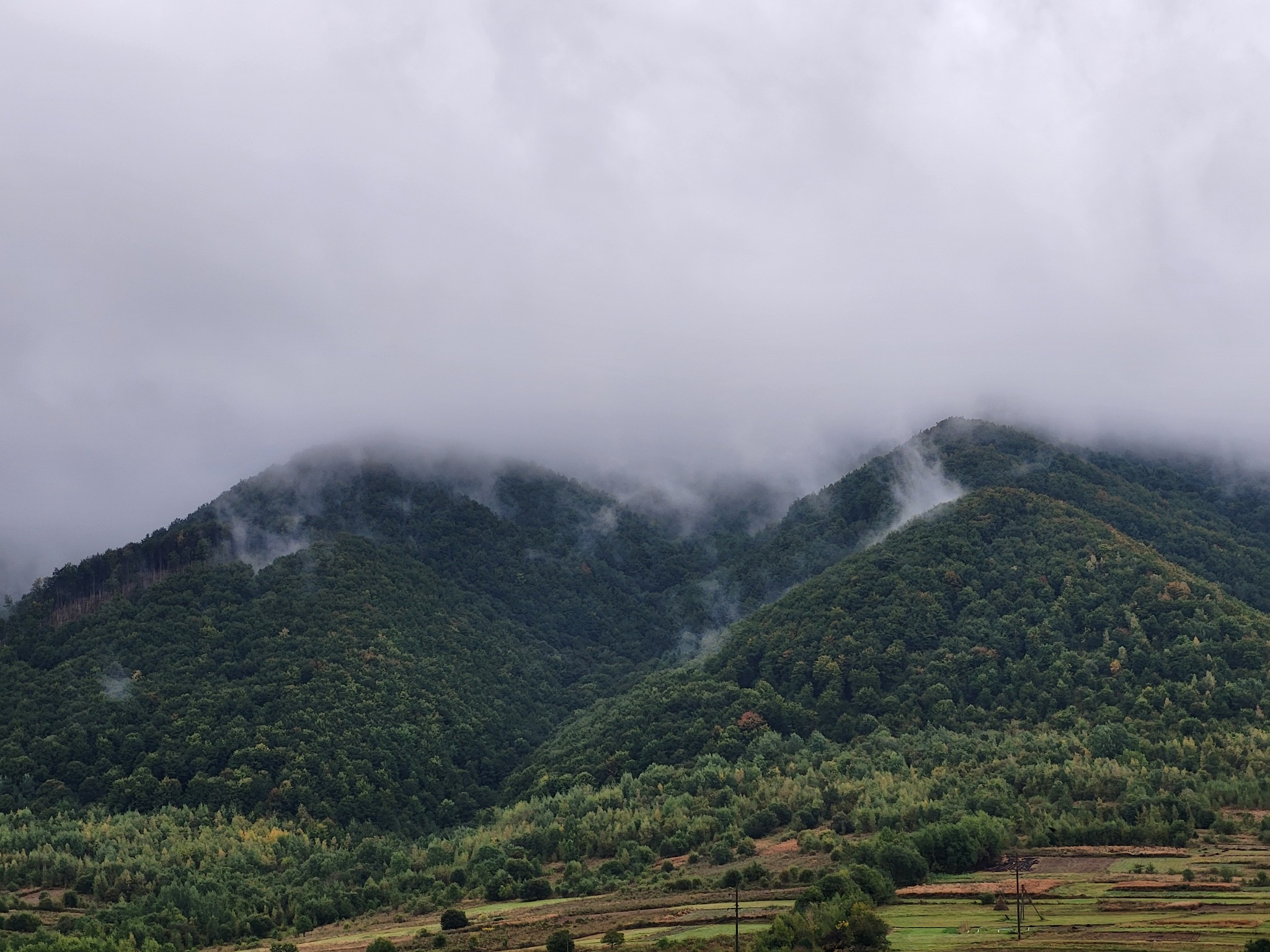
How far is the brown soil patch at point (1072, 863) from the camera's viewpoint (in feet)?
309

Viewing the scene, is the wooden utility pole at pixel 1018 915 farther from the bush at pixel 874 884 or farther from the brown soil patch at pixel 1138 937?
the bush at pixel 874 884

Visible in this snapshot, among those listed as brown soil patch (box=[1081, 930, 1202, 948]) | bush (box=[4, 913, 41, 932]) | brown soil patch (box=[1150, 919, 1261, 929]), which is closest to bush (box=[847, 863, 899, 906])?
brown soil patch (box=[1081, 930, 1202, 948])

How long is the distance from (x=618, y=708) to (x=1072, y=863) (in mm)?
71206

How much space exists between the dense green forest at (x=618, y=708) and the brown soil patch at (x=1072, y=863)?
4068 mm

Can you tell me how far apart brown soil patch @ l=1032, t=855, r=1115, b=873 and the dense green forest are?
160 inches

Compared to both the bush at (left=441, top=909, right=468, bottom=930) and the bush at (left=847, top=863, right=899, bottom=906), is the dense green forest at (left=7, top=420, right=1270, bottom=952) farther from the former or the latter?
the bush at (left=441, top=909, right=468, bottom=930)

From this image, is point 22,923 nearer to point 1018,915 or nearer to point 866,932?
point 866,932

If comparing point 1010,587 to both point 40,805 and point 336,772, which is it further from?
point 40,805

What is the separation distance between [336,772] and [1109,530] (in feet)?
319

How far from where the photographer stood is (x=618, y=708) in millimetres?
158250

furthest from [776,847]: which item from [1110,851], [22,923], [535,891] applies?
[22,923]

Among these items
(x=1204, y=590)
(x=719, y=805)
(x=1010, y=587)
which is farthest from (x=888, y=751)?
(x=1204, y=590)

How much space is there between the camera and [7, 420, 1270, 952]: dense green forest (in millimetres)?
110125

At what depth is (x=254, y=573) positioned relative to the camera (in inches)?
6949
